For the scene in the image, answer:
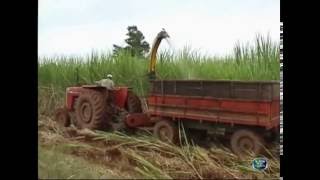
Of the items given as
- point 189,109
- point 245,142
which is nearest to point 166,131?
point 189,109

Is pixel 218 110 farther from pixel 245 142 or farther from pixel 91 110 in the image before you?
pixel 91 110

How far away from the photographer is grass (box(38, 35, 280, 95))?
1.25 meters

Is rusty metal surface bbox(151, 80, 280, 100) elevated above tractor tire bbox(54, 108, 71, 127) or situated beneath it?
elevated above

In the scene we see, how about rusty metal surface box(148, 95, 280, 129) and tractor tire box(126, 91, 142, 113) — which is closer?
rusty metal surface box(148, 95, 280, 129)

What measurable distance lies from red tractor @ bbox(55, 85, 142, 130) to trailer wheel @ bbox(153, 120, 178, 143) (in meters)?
0.06

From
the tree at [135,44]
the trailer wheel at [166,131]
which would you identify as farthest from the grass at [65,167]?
the tree at [135,44]

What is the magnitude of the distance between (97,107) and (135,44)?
0.54ft

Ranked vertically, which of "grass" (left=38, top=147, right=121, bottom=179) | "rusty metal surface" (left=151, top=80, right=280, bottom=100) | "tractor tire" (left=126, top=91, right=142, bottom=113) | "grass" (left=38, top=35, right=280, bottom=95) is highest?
"grass" (left=38, top=35, right=280, bottom=95)

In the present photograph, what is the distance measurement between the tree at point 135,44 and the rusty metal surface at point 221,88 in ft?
0.25

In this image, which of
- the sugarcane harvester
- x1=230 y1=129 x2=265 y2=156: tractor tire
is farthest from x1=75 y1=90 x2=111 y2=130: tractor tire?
x1=230 y1=129 x2=265 y2=156: tractor tire

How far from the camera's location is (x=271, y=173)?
4.01ft

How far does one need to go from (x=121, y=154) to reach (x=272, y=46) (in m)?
0.40

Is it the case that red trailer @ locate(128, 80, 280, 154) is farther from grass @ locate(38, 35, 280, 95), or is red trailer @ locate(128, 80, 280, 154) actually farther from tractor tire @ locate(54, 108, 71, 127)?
tractor tire @ locate(54, 108, 71, 127)
